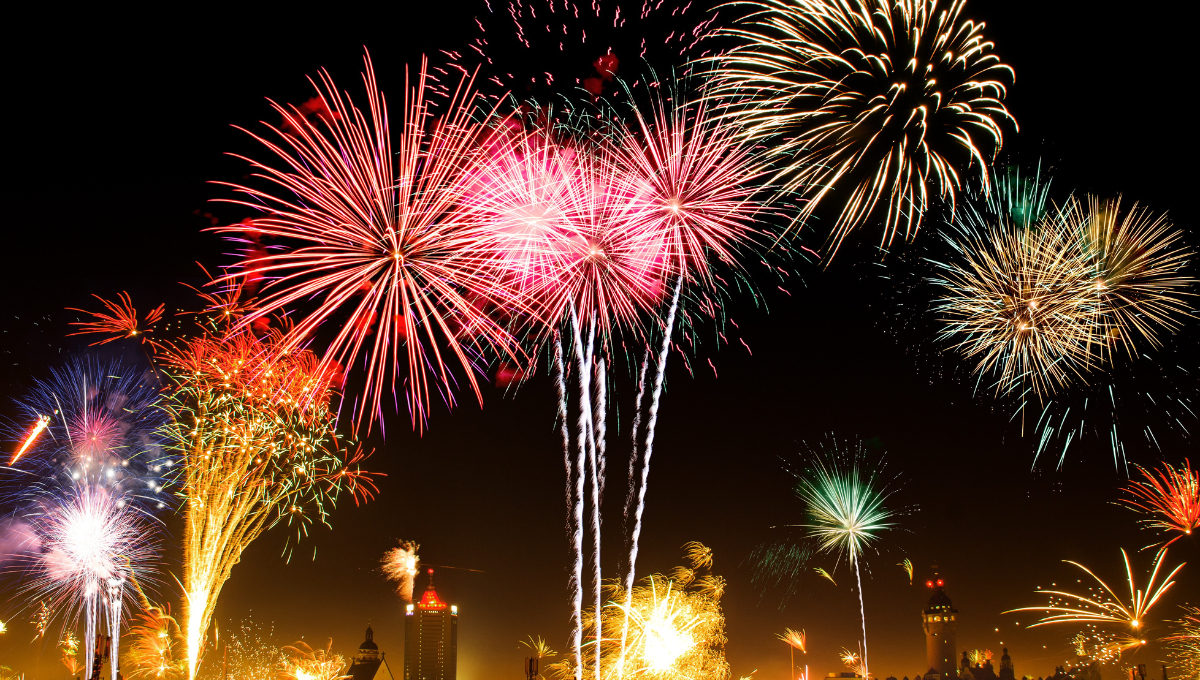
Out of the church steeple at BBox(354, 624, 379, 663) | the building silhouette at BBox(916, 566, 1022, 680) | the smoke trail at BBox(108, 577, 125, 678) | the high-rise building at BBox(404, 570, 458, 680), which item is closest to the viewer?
the smoke trail at BBox(108, 577, 125, 678)

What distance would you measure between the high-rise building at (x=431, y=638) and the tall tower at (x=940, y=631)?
88263 mm

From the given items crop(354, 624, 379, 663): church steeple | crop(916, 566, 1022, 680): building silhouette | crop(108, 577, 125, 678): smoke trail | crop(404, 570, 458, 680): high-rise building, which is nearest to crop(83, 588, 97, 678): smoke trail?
crop(108, 577, 125, 678): smoke trail

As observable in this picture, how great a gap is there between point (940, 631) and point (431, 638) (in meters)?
93.7

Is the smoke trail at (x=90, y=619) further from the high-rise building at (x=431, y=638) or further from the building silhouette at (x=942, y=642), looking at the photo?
the high-rise building at (x=431, y=638)

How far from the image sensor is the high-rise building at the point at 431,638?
5448 inches

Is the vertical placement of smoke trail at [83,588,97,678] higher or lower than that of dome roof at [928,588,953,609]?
higher

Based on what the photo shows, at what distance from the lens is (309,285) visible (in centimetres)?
1191

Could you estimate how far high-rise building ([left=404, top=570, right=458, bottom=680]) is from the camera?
454 feet

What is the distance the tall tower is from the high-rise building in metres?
88.3

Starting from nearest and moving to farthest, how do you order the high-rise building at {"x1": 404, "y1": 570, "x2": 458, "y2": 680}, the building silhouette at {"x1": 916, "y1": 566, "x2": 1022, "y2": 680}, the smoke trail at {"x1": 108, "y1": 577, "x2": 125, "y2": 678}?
1. the smoke trail at {"x1": 108, "y1": 577, "x2": 125, "y2": 678}
2. the building silhouette at {"x1": 916, "y1": 566, "x2": 1022, "y2": 680}
3. the high-rise building at {"x1": 404, "y1": 570, "x2": 458, "y2": 680}

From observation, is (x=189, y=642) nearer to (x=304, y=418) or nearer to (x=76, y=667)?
(x=304, y=418)

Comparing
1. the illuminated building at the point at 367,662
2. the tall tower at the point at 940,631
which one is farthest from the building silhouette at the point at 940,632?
the illuminated building at the point at 367,662

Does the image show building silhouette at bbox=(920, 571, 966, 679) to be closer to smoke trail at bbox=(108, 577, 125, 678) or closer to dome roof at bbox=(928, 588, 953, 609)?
dome roof at bbox=(928, 588, 953, 609)

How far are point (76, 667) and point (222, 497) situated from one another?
57.2 metres
